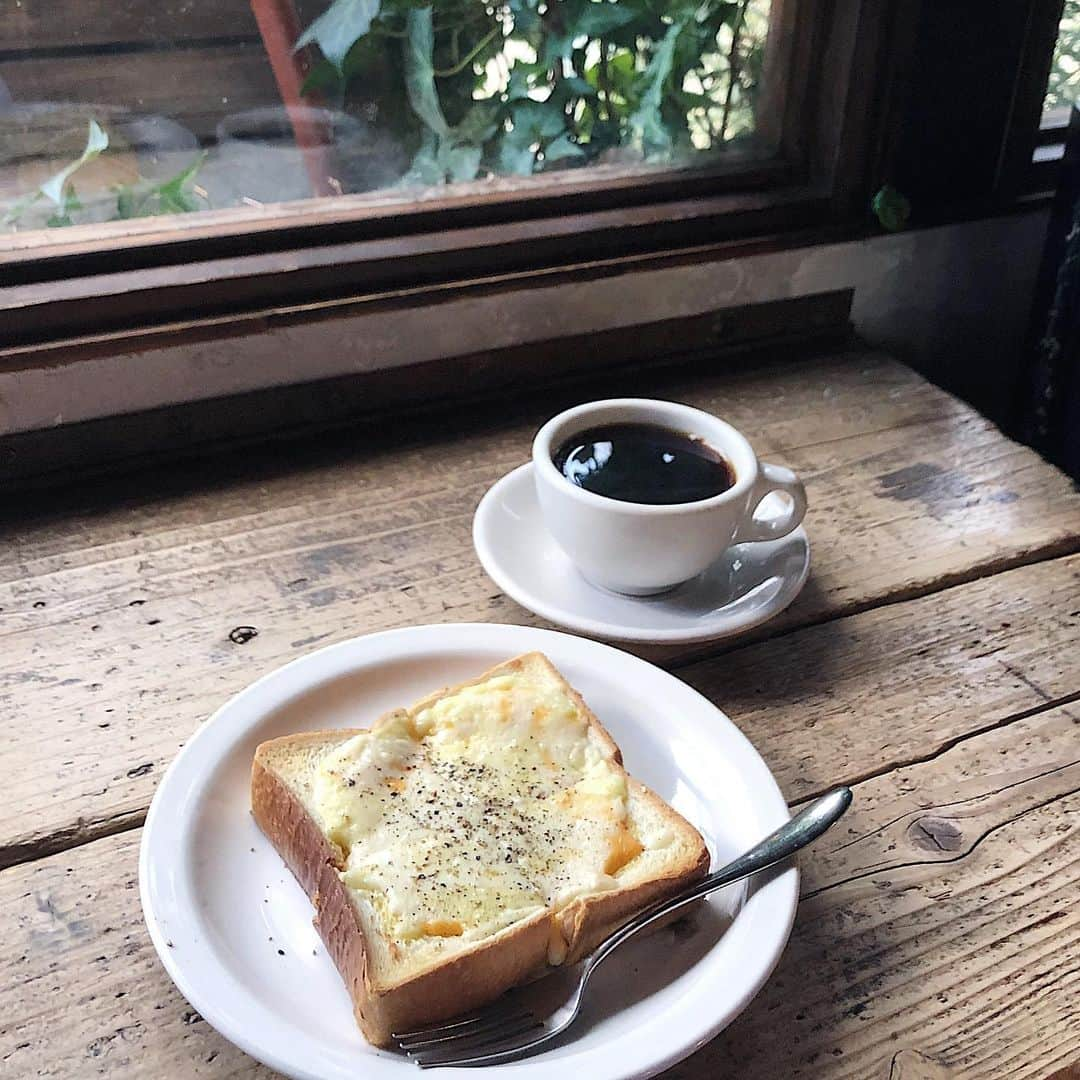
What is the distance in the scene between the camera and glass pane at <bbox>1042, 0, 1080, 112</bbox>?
1.20 metres

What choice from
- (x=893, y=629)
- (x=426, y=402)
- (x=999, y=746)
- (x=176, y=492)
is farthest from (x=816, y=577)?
(x=176, y=492)

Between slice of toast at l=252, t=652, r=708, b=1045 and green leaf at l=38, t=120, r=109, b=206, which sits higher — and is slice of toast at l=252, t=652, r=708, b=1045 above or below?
below

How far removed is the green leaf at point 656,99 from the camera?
1114 mm

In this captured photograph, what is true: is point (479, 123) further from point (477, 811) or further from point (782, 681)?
point (477, 811)

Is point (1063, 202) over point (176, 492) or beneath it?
over

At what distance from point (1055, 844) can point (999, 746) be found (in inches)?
3.1

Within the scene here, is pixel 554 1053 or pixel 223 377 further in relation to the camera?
pixel 223 377

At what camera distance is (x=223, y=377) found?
96cm

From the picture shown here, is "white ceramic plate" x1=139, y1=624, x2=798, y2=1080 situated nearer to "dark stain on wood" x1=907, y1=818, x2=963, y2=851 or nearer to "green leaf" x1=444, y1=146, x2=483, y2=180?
"dark stain on wood" x1=907, y1=818, x2=963, y2=851

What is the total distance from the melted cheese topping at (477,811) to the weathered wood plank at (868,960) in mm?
100

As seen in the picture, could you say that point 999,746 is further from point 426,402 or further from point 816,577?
point 426,402

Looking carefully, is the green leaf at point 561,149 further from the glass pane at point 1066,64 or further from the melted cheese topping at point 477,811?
the melted cheese topping at point 477,811

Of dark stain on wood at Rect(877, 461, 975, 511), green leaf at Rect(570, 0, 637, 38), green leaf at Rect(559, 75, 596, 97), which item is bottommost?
dark stain on wood at Rect(877, 461, 975, 511)

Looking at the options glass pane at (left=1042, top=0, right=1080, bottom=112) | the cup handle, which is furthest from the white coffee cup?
glass pane at (left=1042, top=0, right=1080, bottom=112)
